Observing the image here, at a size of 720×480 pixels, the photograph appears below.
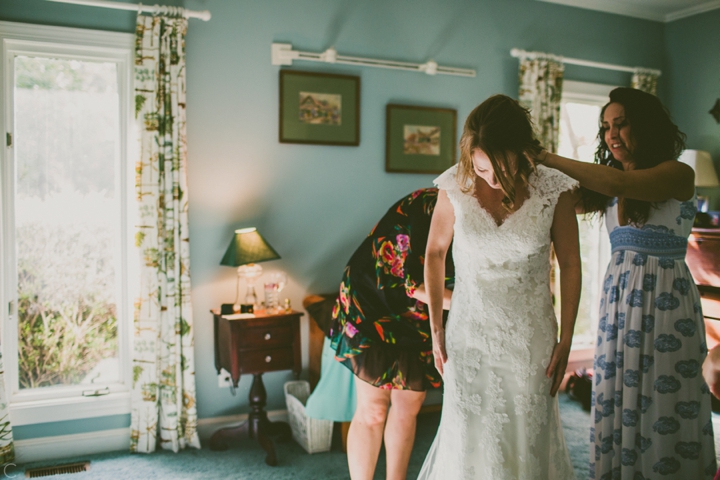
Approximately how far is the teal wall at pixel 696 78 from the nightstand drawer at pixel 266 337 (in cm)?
336

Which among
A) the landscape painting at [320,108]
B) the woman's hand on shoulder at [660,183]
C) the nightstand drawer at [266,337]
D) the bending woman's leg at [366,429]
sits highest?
the landscape painting at [320,108]

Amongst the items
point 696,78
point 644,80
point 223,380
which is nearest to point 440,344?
point 223,380

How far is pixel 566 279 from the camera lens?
5.02 ft

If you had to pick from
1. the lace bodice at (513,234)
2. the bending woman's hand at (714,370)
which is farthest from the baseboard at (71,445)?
the bending woman's hand at (714,370)

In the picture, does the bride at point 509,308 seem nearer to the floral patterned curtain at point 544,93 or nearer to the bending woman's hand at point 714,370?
the bending woman's hand at point 714,370

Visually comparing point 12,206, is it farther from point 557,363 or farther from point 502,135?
point 557,363

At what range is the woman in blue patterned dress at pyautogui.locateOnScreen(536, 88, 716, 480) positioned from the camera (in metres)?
1.93

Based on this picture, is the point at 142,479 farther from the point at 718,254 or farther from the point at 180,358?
the point at 718,254

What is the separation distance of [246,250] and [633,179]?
6.21 ft

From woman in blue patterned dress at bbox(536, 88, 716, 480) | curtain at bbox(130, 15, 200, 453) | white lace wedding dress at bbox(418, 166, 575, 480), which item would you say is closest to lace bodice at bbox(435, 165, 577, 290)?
white lace wedding dress at bbox(418, 166, 575, 480)

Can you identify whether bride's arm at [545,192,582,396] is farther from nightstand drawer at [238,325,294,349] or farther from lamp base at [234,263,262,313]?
lamp base at [234,263,262,313]

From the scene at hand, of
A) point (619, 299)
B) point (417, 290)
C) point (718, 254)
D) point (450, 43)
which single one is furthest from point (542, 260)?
point (450, 43)

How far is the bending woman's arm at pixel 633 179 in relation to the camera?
5.53ft

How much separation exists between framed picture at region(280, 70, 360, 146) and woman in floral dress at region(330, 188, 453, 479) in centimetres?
146
